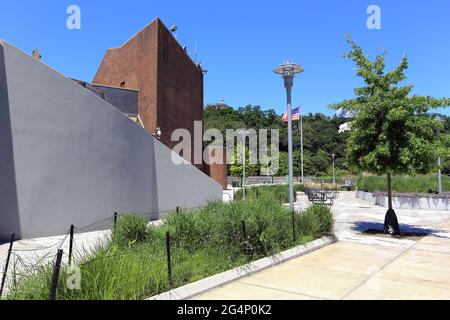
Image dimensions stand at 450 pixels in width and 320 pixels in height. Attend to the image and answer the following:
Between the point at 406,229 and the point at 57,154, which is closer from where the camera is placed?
the point at 57,154

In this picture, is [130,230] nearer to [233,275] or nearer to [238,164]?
[233,275]

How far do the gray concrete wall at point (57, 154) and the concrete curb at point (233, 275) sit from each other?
6884mm

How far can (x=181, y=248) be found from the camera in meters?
7.25

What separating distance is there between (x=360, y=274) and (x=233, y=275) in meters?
2.24

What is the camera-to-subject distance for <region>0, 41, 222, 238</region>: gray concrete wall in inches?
396

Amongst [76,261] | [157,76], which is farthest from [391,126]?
[157,76]

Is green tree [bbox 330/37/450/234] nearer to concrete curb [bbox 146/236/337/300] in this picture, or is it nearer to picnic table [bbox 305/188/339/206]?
concrete curb [bbox 146/236/337/300]

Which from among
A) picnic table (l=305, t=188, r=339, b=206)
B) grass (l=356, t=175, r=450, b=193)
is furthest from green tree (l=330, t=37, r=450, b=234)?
grass (l=356, t=175, r=450, b=193)

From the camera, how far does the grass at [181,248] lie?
15.7 feet

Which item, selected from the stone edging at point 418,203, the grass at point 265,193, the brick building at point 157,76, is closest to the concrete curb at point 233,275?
the grass at point 265,193

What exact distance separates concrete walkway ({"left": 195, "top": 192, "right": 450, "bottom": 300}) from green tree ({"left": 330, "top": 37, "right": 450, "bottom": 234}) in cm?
208
